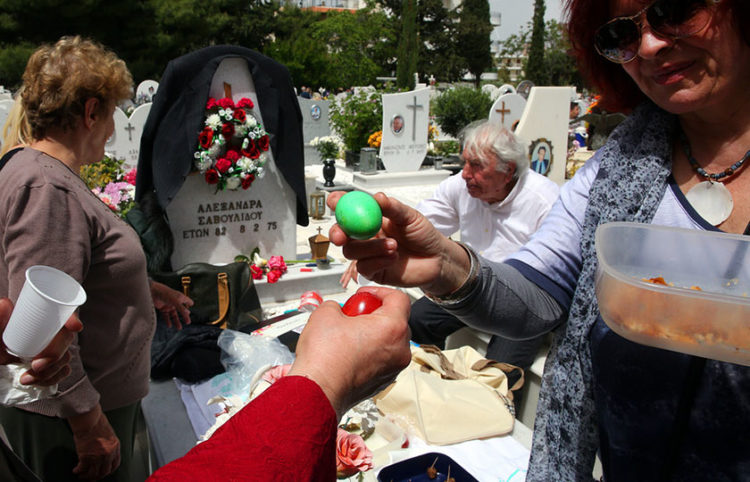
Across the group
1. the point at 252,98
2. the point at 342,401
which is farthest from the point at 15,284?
the point at 252,98

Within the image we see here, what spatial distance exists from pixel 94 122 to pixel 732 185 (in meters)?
2.21

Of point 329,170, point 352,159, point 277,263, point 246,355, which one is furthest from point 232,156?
point 352,159

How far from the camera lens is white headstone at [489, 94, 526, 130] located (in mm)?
9414

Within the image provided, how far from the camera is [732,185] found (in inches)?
47.0

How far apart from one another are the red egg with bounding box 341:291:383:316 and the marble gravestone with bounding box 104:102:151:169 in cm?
878

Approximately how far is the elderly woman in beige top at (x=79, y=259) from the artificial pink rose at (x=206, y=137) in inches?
86.6

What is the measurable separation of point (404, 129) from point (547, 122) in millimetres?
3663

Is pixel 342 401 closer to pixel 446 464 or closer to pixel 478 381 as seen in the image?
pixel 446 464

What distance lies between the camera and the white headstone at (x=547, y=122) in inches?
279

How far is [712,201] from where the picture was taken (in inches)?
46.2

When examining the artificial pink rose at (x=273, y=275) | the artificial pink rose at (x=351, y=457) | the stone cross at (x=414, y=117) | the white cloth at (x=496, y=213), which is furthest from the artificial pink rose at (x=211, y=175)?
the stone cross at (x=414, y=117)

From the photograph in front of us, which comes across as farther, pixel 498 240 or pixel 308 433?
pixel 498 240

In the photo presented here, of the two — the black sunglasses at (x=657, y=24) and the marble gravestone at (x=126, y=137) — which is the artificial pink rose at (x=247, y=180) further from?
the marble gravestone at (x=126, y=137)

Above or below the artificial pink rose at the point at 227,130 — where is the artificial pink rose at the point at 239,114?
above
